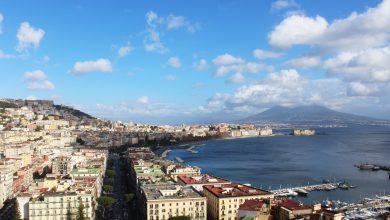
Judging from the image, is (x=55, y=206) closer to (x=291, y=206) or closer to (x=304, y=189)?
(x=291, y=206)

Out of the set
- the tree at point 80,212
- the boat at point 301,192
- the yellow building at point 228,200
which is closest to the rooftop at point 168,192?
the yellow building at point 228,200

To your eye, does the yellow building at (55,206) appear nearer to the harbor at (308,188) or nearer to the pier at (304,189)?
the pier at (304,189)

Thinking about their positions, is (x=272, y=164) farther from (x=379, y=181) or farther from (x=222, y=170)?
(x=379, y=181)

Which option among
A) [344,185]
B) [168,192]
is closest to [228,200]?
[168,192]

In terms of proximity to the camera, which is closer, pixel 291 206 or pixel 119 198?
pixel 291 206

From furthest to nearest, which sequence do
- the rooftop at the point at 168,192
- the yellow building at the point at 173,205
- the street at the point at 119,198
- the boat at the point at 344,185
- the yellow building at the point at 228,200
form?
the boat at the point at 344,185 → the street at the point at 119,198 → the rooftop at the point at 168,192 → the yellow building at the point at 228,200 → the yellow building at the point at 173,205
